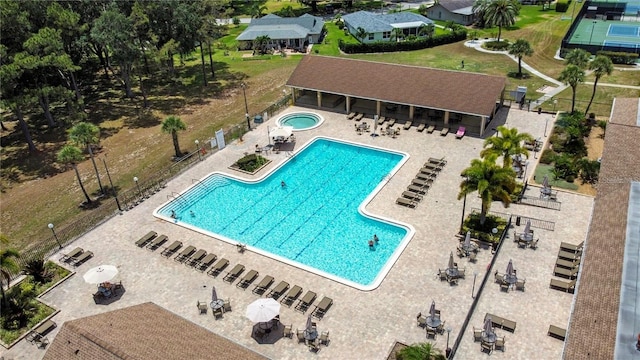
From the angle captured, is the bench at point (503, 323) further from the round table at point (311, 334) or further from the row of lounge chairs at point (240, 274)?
the round table at point (311, 334)

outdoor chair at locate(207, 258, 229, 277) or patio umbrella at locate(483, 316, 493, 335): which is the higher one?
patio umbrella at locate(483, 316, 493, 335)

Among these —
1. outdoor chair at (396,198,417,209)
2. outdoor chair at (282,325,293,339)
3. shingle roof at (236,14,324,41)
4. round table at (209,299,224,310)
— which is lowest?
outdoor chair at (282,325,293,339)

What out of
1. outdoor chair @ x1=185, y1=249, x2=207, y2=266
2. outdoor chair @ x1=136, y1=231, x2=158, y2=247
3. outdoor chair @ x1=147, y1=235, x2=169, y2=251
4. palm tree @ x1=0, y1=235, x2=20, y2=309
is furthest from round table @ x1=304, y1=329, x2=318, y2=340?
palm tree @ x1=0, y1=235, x2=20, y2=309

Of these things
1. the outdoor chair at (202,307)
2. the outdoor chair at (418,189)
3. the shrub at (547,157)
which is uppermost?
the shrub at (547,157)

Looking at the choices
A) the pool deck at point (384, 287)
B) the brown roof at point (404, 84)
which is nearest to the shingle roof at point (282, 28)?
the brown roof at point (404, 84)

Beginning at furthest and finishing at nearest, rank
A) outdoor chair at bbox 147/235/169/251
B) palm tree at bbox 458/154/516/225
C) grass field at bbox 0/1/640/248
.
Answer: grass field at bbox 0/1/640/248, outdoor chair at bbox 147/235/169/251, palm tree at bbox 458/154/516/225

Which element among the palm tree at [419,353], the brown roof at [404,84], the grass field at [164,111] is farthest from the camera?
the brown roof at [404,84]

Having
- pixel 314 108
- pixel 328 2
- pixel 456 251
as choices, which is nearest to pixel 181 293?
pixel 456 251

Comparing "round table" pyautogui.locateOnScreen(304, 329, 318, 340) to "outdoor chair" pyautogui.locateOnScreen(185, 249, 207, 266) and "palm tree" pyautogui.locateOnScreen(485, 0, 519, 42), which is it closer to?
"outdoor chair" pyautogui.locateOnScreen(185, 249, 207, 266)
